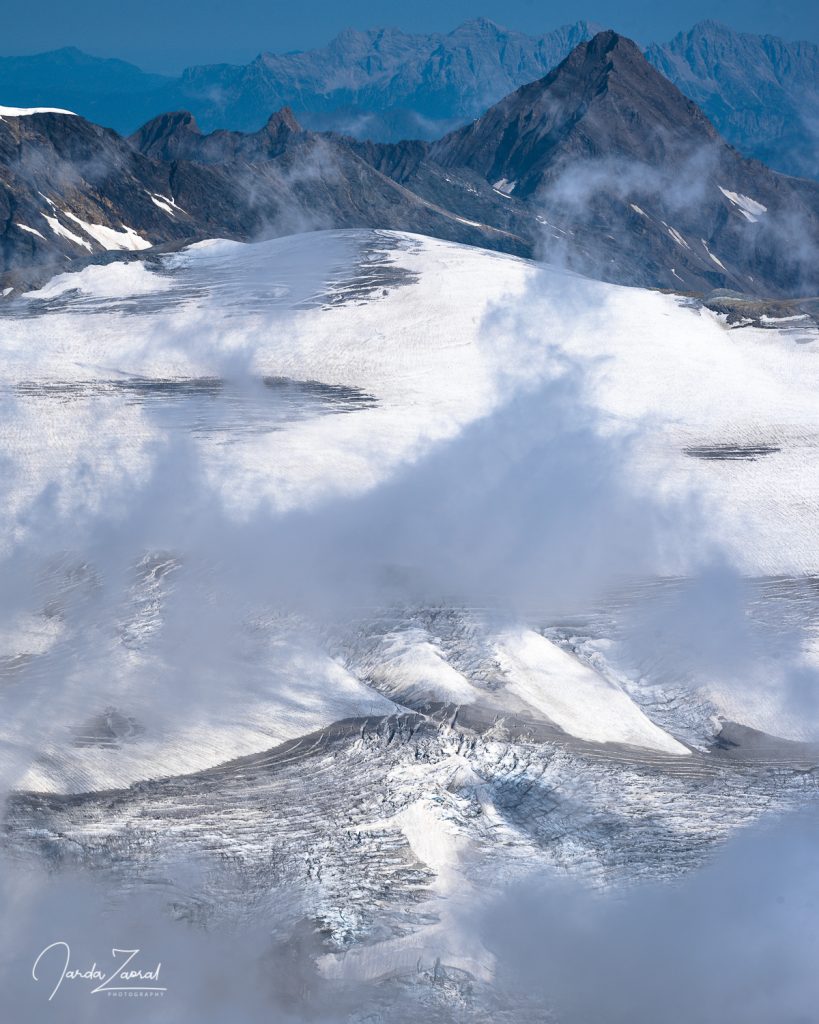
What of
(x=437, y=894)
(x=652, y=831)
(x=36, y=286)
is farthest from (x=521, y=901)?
(x=36, y=286)

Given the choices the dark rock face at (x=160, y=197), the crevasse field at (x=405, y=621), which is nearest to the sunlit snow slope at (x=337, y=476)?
the crevasse field at (x=405, y=621)

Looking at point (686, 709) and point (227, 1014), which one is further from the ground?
point (686, 709)

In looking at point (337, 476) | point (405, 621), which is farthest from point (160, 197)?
point (405, 621)

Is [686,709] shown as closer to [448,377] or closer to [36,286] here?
[448,377]

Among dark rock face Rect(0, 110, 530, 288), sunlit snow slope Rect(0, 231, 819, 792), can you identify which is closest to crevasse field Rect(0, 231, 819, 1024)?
sunlit snow slope Rect(0, 231, 819, 792)

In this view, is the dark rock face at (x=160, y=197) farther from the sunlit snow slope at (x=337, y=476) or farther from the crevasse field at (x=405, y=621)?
the crevasse field at (x=405, y=621)

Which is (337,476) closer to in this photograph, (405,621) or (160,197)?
(405,621)

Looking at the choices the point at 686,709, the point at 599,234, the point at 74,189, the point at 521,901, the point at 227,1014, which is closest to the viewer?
the point at 227,1014

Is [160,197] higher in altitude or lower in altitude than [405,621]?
A: lower

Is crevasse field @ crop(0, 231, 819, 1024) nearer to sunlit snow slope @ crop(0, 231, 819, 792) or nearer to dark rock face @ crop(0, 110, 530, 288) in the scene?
sunlit snow slope @ crop(0, 231, 819, 792)
